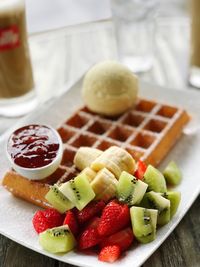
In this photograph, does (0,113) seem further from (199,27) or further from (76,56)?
(199,27)

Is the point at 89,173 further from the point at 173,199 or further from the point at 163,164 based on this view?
the point at 163,164

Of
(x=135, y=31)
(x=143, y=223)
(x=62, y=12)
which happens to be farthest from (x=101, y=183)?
(x=62, y=12)

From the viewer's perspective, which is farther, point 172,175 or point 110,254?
point 172,175

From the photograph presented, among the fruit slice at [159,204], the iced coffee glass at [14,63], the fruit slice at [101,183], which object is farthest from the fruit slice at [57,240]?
the iced coffee glass at [14,63]

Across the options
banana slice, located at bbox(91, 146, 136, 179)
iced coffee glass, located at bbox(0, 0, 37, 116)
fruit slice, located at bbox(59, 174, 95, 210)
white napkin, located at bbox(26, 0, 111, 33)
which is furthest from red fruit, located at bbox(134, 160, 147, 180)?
white napkin, located at bbox(26, 0, 111, 33)

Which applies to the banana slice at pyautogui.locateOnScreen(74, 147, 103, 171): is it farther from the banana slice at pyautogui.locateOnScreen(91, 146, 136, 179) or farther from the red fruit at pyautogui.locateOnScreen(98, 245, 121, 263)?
the red fruit at pyautogui.locateOnScreen(98, 245, 121, 263)

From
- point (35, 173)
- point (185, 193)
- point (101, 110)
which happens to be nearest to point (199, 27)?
point (101, 110)
